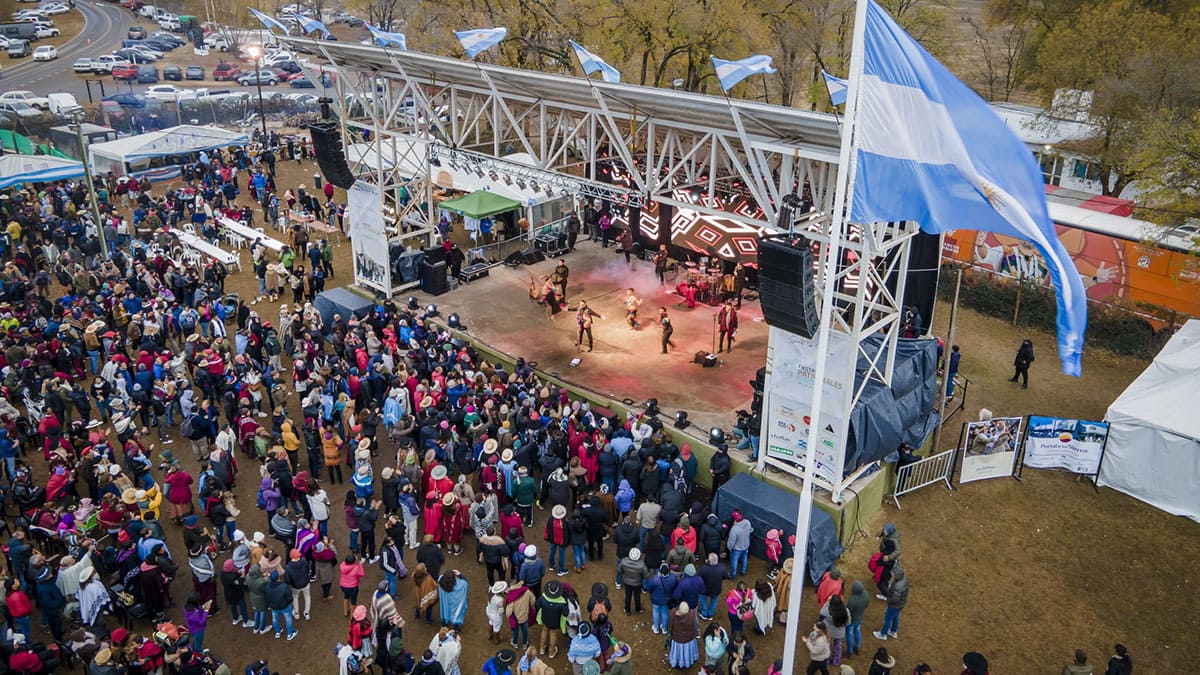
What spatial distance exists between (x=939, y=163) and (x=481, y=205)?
18641 mm

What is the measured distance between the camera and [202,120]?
46.0 m

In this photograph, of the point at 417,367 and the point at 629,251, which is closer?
the point at 417,367

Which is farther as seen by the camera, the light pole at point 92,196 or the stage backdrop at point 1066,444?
the light pole at point 92,196

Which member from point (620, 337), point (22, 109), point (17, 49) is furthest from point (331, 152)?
point (17, 49)

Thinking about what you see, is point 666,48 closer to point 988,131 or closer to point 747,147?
point 747,147

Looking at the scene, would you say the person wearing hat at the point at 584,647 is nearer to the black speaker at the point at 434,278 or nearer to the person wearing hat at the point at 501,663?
the person wearing hat at the point at 501,663

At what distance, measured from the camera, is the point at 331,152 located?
22.0 m

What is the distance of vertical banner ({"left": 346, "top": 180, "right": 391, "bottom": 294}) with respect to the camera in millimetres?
22297

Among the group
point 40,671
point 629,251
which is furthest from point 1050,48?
point 40,671

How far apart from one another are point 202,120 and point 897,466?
143 ft

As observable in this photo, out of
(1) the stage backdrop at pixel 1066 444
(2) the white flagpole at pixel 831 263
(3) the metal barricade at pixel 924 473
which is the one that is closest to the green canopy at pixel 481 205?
(3) the metal barricade at pixel 924 473

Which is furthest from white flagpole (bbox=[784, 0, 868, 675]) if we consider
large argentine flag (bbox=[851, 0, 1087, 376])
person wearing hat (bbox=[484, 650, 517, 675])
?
person wearing hat (bbox=[484, 650, 517, 675])

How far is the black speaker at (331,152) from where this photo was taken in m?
21.9

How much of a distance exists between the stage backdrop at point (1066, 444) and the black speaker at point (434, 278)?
14.8m
